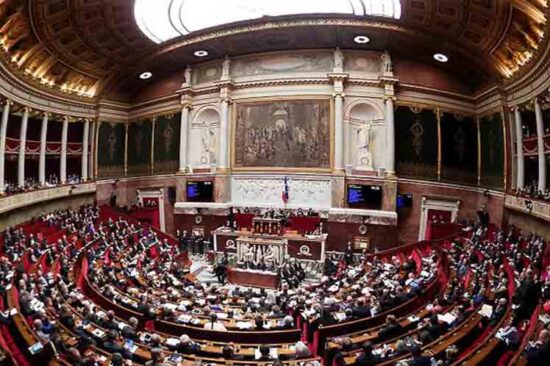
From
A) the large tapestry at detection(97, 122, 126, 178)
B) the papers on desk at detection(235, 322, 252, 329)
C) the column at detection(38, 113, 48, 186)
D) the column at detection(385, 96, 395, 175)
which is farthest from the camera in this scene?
the large tapestry at detection(97, 122, 126, 178)

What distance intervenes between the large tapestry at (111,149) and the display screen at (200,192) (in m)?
7.63

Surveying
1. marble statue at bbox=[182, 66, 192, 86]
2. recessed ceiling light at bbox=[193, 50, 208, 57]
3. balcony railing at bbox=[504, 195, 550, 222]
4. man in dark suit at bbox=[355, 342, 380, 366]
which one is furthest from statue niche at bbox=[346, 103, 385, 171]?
man in dark suit at bbox=[355, 342, 380, 366]

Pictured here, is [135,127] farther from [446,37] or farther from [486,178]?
[486,178]

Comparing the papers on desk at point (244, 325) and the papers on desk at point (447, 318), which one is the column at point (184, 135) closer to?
the papers on desk at point (244, 325)

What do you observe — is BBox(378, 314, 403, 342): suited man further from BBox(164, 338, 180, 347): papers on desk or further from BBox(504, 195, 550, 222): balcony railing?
BBox(504, 195, 550, 222): balcony railing

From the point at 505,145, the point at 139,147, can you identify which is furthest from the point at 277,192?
the point at 505,145

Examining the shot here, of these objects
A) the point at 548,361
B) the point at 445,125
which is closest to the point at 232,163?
the point at 445,125

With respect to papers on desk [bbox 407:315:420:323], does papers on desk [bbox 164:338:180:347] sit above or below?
below

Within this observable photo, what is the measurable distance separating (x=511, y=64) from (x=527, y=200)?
693cm

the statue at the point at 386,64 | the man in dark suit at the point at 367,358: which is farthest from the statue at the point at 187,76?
the man in dark suit at the point at 367,358

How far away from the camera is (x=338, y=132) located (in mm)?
23031

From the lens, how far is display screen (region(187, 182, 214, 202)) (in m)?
25.0

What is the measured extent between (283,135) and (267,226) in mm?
6270

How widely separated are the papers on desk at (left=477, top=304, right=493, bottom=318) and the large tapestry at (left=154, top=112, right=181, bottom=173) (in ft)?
73.6
